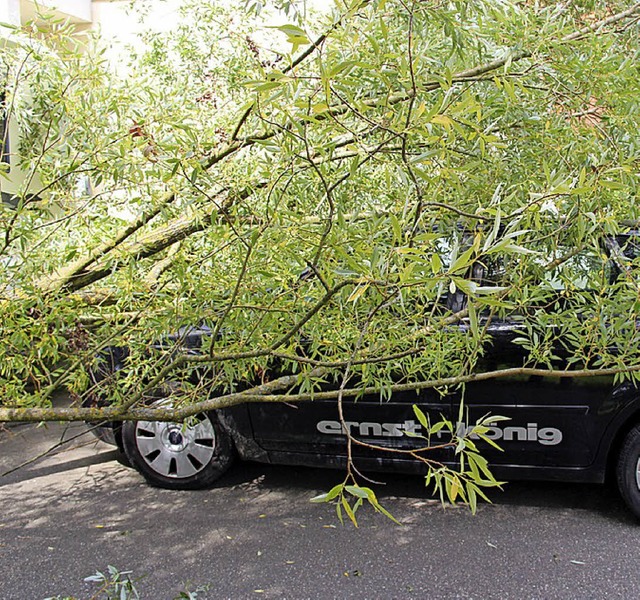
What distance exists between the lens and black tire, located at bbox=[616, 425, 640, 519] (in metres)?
4.03

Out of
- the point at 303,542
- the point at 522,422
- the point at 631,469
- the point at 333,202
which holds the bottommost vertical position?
the point at 303,542

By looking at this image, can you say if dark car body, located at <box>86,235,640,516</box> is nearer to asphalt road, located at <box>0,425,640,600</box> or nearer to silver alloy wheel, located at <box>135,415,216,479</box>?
asphalt road, located at <box>0,425,640,600</box>

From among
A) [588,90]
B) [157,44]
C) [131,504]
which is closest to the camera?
[588,90]

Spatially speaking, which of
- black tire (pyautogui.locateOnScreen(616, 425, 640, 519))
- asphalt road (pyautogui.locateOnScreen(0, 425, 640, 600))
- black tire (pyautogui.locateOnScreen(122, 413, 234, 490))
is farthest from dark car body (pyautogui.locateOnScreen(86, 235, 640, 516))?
black tire (pyautogui.locateOnScreen(122, 413, 234, 490))

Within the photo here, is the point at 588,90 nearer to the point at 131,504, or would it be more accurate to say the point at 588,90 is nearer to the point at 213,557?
the point at 213,557

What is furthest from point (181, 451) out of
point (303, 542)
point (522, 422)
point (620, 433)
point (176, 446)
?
point (620, 433)

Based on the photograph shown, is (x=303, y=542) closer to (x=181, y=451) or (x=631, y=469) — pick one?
(x=181, y=451)

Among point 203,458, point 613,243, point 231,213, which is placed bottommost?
point 203,458

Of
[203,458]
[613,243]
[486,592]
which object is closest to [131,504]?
[203,458]

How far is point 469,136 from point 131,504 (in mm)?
3850

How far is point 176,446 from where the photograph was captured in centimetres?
471

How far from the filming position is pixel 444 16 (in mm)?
1585

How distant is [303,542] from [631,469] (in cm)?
187

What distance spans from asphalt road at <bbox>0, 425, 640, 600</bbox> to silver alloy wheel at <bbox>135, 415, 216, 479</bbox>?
0.67ft
